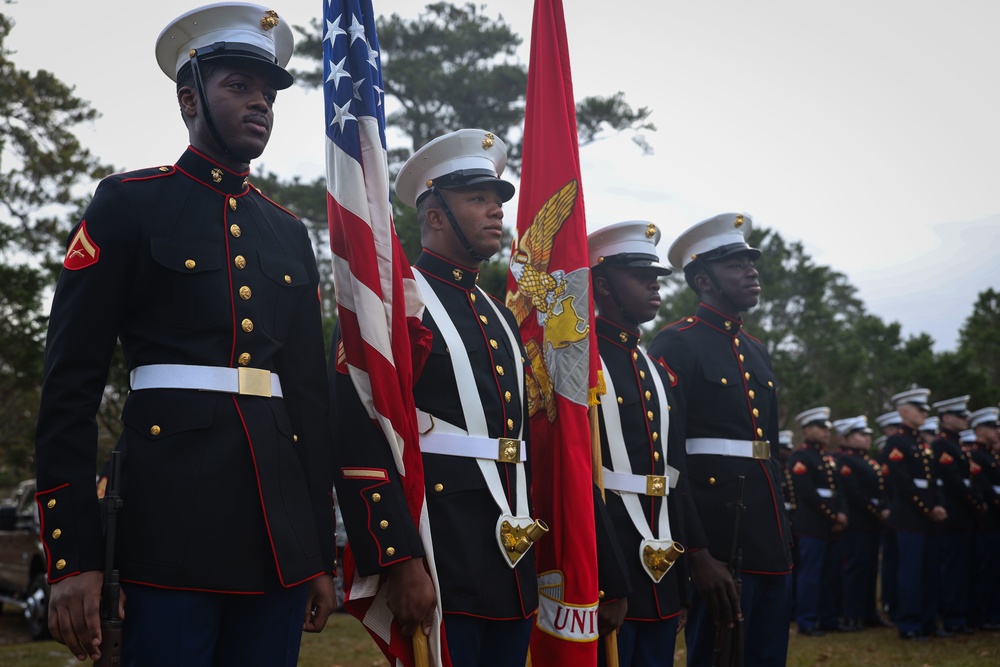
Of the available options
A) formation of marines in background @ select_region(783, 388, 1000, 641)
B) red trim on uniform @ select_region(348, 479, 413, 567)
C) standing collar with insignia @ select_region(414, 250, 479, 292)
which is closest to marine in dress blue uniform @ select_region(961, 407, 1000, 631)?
formation of marines in background @ select_region(783, 388, 1000, 641)

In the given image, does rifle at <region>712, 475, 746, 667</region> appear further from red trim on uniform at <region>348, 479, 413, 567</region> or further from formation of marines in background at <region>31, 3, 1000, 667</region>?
red trim on uniform at <region>348, 479, 413, 567</region>

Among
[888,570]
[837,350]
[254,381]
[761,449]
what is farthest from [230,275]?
[837,350]

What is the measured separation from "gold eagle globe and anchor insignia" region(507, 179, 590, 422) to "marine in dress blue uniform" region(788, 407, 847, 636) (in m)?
8.19

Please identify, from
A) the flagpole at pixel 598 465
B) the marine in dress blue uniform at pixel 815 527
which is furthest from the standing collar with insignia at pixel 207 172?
the marine in dress blue uniform at pixel 815 527

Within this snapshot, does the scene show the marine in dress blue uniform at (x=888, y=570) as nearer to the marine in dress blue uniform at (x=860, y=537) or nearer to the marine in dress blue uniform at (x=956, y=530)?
the marine in dress blue uniform at (x=860, y=537)

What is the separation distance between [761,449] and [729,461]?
21cm

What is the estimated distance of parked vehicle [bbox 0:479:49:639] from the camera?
10.8 m

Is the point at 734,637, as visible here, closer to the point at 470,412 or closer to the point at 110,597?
the point at 470,412

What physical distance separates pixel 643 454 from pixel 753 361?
1.18 m

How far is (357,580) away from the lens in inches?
125

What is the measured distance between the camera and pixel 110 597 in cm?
243

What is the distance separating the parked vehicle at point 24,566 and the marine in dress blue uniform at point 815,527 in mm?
8317

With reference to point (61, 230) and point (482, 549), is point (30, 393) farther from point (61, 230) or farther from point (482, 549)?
point (482, 549)

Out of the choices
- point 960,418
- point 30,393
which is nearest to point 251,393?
point 960,418
